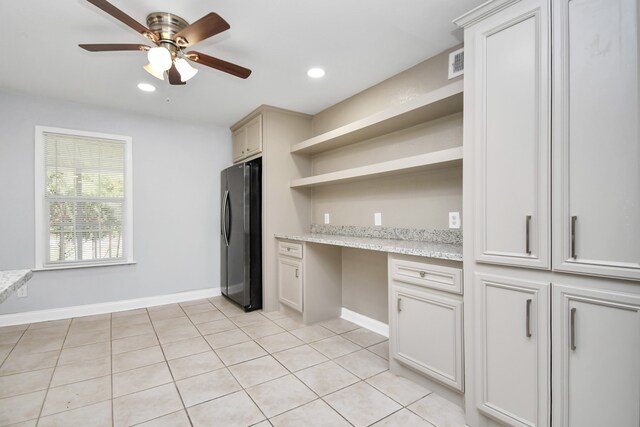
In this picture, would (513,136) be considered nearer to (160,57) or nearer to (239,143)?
(160,57)

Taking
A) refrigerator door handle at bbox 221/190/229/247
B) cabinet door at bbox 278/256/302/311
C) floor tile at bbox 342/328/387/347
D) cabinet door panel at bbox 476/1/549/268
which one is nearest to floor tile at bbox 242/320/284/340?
cabinet door at bbox 278/256/302/311

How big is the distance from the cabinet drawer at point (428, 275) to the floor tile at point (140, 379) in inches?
67.8

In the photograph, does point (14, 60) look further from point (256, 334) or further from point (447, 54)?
point (447, 54)

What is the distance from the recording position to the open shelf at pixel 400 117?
207cm

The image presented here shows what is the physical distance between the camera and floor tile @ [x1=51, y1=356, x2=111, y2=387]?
83.6 inches

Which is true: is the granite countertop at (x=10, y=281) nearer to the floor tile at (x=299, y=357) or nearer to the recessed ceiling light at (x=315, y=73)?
the floor tile at (x=299, y=357)

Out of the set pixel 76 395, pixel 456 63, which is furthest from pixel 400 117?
pixel 76 395

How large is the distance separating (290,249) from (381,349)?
1.34 metres

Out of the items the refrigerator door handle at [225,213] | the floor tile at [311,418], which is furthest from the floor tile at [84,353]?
the floor tile at [311,418]

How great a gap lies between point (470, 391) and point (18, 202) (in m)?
4.27

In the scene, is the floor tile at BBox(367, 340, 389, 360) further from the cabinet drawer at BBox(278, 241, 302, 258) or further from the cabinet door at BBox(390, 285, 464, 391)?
the cabinet drawer at BBox(278, 241, 302, 258)

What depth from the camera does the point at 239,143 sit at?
408cm

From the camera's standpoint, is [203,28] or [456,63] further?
[456,63]

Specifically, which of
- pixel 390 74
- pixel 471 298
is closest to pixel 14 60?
pixel 390 74
